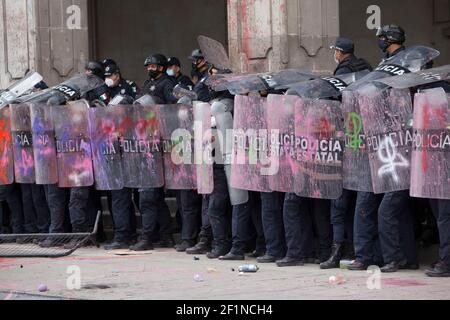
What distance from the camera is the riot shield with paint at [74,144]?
46.0 ft

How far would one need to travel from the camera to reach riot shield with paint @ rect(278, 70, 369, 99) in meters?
11.6

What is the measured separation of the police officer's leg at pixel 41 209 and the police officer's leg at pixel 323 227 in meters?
4.27

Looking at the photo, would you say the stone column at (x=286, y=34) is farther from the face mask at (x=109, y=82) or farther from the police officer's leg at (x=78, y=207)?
the police officer's leg at (x=78, y=207)

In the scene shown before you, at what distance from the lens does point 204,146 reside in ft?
41.8

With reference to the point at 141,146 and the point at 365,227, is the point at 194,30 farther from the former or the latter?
the point at 365,227

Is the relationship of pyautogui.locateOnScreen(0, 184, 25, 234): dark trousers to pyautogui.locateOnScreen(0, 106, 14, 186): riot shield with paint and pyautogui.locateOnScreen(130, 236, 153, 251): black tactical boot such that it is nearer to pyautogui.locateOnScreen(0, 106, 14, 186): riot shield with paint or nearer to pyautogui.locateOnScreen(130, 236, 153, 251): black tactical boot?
pyautogui.locateOnScreen(0, 106, 14, 186): riot shield with paint

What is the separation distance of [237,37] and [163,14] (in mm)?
6634

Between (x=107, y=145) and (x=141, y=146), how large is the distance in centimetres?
48

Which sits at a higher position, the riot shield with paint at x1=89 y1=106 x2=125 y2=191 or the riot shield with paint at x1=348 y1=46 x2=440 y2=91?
the riot shield with paint at x1=348 y1=46 x2=440 y2=91

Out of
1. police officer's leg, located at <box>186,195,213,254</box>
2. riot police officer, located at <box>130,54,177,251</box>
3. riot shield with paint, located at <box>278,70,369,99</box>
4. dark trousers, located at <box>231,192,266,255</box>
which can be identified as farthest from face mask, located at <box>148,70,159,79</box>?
riot shield with paint, located at <box>278,70,369,99</box>

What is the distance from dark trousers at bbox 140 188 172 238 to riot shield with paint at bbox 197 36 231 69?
5.25 feet

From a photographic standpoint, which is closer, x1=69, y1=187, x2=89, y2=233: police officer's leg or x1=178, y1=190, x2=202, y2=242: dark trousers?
x1=178, y1=190, x2=202, y2=242: dark trousers

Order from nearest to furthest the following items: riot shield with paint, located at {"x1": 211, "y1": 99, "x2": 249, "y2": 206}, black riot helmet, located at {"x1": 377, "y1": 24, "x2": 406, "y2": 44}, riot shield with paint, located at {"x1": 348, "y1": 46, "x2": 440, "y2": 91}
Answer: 1. riot shield with paint, located at {"x1": 348, "y1": 46, "x2": 440, "y2": 91}
2. black riot helmet, located at {"x1": 377, "y1": 24, "x2": 406, "y2": 44}
3. riot shield with paint, located at {"x1": 211, "y1": 99, "x2": 249, "y2": 206}

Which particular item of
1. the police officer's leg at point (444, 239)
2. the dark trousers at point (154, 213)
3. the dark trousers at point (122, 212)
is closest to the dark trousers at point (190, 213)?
the dark trousers at point (154, 213)
